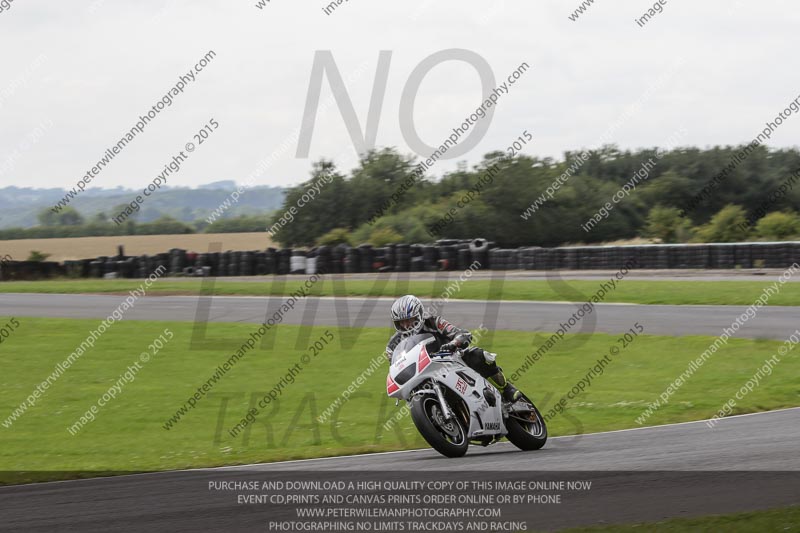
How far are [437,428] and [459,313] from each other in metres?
14.2

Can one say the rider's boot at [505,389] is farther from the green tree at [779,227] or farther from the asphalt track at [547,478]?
the green tree at [779,227]

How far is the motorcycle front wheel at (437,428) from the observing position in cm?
864

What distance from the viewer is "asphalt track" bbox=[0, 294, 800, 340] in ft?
64.0

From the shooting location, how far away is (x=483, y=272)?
114ft

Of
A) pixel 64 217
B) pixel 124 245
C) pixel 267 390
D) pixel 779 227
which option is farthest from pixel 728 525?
pixel 64 217

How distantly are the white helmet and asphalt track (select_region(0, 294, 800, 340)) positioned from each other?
34.7 feet

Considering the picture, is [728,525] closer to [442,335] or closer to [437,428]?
[437,428]

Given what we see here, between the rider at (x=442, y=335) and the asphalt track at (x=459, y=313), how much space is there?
9.97 m

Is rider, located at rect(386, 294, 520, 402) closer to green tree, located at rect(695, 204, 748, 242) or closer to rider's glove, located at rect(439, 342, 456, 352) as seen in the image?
rider's glove, located at rect(439, 342, 456, 352)

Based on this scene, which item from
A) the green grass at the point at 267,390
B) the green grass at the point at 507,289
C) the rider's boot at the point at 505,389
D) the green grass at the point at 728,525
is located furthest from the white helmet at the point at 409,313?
the green grass at the point at 507,289

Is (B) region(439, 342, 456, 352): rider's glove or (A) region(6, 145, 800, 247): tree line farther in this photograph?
(A) region(6, 145, 800, 247): tree line

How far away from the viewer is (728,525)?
583cm

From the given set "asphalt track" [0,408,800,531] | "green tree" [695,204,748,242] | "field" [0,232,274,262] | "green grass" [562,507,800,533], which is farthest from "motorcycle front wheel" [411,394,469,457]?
"field" [0,232,274,262]

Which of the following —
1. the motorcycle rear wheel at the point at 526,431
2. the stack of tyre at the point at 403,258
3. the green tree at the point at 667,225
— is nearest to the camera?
the motorcycle rear wheel at the point at 526,431
